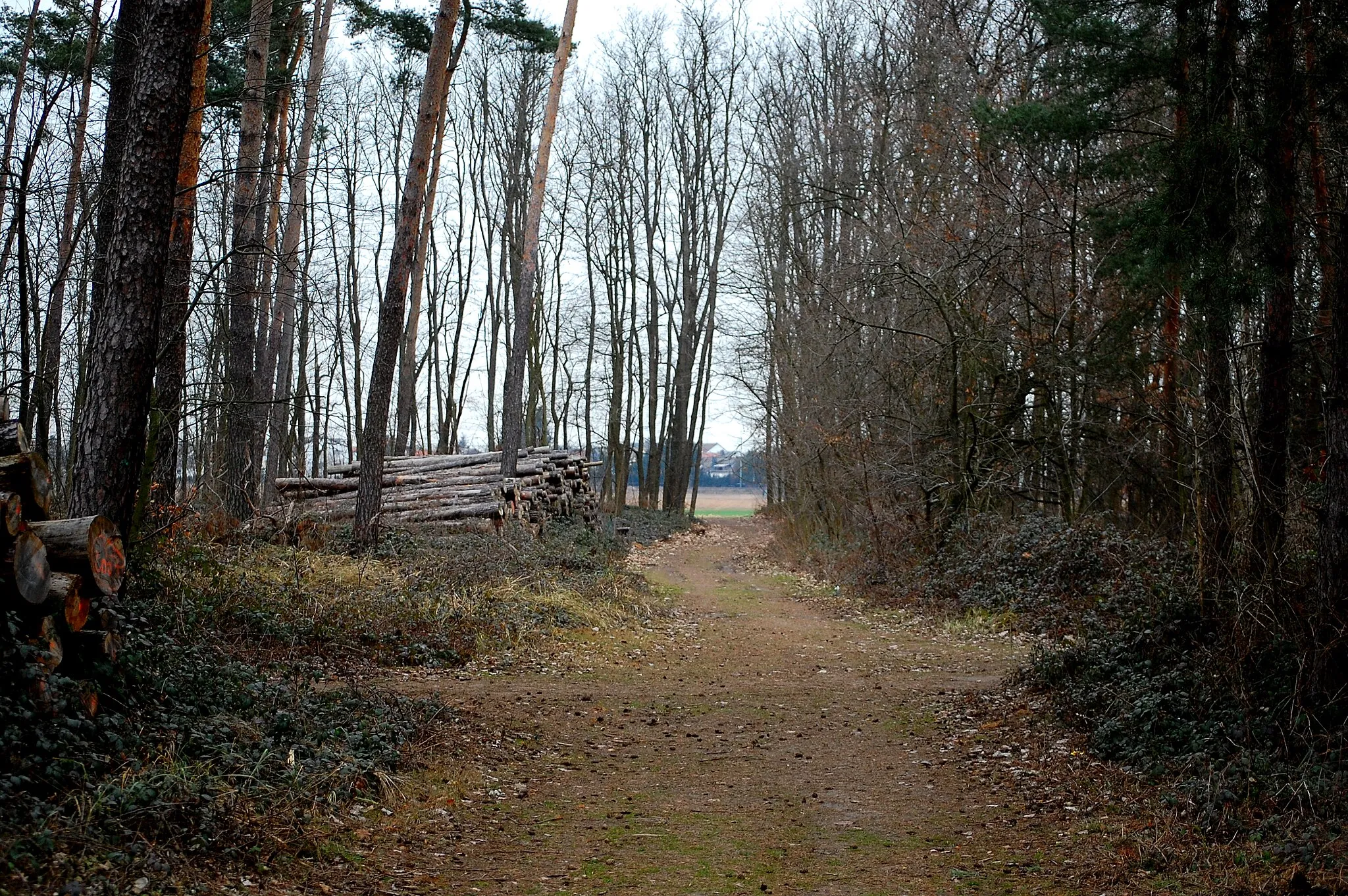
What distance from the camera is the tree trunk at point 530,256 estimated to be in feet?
60.4

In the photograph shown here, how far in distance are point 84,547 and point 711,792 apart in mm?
3756

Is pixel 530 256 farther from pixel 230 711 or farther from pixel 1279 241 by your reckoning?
pixel 230 711

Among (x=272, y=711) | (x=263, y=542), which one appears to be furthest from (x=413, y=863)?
(x=263, y=542)

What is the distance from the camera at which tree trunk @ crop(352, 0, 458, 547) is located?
1267 cm

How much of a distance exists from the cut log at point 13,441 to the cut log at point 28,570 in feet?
2.66

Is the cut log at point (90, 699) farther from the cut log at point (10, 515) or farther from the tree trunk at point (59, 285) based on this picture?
the tree trunk at point (59, 285)

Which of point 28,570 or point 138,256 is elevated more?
point 138,256

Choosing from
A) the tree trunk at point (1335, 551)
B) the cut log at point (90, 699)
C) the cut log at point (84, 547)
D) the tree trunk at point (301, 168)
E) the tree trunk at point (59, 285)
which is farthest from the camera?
the tree trunk at point (301, 168)

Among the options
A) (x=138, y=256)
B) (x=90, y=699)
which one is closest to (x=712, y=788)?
(x=90, y=699)

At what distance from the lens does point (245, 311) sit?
13.5 meters

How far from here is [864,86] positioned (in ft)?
71.7

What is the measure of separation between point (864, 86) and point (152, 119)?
18.0m

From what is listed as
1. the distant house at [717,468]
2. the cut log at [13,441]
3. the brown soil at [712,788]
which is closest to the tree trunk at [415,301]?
the brown soil at [712,788]

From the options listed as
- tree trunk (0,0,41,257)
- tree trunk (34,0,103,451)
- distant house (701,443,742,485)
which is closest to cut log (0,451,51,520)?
tree trunk (34,0,103,451)
